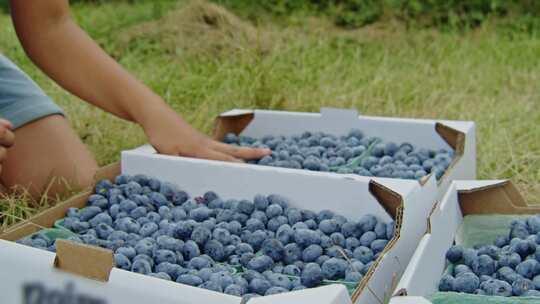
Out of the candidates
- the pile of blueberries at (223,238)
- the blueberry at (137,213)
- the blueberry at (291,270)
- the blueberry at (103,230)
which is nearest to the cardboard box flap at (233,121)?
the pile of blueberries at (223,238)

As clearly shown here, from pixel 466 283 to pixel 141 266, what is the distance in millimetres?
592

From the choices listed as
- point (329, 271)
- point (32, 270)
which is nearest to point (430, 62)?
point (329, 271)

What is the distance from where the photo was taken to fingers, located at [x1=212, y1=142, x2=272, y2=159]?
1.95 meters

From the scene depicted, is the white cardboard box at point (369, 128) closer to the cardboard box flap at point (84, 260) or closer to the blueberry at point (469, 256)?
the blueberry at point (469, 256)

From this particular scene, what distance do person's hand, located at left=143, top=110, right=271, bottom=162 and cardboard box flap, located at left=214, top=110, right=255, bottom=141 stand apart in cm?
46

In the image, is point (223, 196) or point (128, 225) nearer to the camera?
point (128, 225)

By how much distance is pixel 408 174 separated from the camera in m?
1.91

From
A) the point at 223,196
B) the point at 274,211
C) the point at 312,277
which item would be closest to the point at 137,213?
the point at 223,196

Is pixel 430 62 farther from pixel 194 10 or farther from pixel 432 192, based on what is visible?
pixel 432 192

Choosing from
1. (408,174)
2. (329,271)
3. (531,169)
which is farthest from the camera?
(531,169)

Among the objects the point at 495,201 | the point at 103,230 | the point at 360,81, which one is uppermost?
the point at 360,81

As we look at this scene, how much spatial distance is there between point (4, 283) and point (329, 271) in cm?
58

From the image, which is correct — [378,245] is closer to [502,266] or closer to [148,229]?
[502,266]

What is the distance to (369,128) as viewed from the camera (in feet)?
7.63
